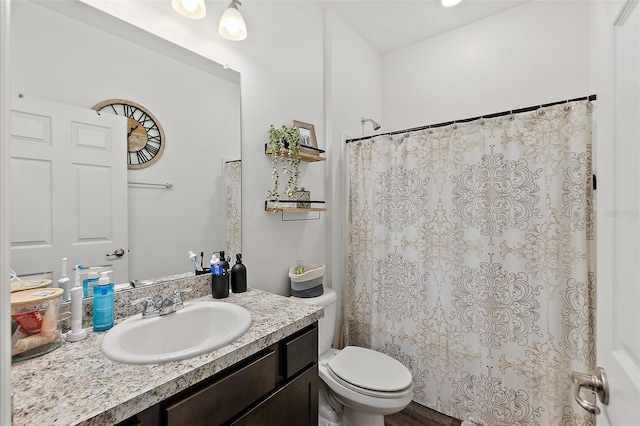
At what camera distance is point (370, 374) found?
1.49 m

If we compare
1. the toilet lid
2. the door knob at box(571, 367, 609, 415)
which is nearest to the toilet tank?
the toilet lid

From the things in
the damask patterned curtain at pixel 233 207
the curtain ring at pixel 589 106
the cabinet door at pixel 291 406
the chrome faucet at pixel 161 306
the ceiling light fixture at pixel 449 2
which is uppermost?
the ceiling light fixture at pixel 449 2

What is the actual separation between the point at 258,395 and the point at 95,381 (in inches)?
18.3

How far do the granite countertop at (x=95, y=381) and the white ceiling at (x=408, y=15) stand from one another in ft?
7.57

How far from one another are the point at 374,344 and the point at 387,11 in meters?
2.47

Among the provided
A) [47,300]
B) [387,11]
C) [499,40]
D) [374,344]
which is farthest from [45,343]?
[499,40]

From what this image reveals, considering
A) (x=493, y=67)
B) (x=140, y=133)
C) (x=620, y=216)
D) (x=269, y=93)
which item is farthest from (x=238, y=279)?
(x=493, y=67)

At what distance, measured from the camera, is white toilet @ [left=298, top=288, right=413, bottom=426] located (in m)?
1.34

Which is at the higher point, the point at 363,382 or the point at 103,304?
the point at 103,304

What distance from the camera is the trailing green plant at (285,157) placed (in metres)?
1.62

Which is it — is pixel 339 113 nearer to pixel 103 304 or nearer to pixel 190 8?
pixel 190 8

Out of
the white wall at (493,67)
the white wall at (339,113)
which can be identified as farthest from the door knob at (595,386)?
the white wall at (493,67)

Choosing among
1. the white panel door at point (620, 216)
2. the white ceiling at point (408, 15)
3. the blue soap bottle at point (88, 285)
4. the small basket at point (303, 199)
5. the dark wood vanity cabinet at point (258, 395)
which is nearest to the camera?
the white panel door at point (620, 216)

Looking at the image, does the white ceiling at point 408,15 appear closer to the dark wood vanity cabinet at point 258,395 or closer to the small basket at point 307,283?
the small basket at point 307,283
